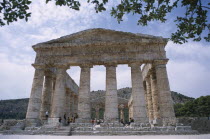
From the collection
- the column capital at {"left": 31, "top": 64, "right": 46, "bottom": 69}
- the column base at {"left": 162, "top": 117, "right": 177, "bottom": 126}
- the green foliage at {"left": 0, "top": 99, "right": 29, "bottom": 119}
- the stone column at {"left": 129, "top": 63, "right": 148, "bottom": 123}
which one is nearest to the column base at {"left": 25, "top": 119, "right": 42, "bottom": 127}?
the column capital at {"left": 31, "top": 64, "right": 46, "bottom": 69}

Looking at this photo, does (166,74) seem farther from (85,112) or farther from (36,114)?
(36,114)

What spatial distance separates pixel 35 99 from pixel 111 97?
868cm

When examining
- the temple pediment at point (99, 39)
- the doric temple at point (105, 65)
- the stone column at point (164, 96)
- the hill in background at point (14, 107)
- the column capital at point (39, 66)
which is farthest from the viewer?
the hill in background at point (14, 107)

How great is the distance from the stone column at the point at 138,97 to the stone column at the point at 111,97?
2005 millimetres

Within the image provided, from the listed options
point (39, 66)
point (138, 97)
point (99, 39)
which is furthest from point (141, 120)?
point (39, 66)

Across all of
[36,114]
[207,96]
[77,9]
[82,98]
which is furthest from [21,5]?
[207,96]

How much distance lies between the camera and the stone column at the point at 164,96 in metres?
16.6

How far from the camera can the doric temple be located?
17.8 m

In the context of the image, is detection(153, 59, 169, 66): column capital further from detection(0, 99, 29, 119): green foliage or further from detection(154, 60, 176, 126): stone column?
detection(0, 99, 29, 119): green foliage


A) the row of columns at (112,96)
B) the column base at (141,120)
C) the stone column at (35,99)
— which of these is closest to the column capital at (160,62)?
the row of columns at (112,96)

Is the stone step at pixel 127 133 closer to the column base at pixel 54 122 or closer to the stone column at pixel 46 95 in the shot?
the column base at pixel 54 122

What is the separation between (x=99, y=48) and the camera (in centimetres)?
1988

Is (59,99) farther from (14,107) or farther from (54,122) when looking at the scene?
(14,107)

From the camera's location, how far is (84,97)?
18.6 m
